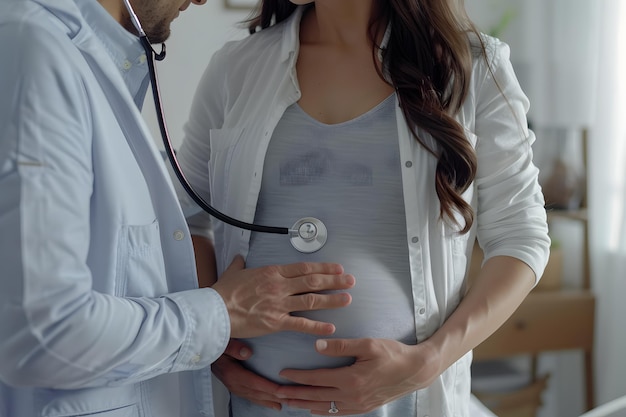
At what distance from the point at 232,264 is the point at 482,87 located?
Answer: 48 cm

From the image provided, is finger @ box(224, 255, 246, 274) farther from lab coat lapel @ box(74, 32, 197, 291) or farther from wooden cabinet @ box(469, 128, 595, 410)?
wooden cabinet @ box(469, 128, 595, 410)

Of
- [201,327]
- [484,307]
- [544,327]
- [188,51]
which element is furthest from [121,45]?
[544,327]

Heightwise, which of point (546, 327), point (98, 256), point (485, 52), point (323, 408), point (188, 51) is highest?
point (485, 52)

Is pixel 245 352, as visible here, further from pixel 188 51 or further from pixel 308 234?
pixel 188 51

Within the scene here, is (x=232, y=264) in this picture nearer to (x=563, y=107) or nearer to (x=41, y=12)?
(x=41, y=12)

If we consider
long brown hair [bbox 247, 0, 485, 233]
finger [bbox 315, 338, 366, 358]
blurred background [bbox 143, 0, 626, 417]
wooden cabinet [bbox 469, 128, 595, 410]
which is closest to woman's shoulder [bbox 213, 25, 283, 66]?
long brown hair [bbox 247, 0, 485, 233]

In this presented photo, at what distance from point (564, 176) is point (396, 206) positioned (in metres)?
1.67

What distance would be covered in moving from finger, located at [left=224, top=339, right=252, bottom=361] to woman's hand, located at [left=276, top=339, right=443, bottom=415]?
0.30 ft

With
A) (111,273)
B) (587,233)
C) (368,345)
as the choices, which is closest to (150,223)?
(111,273)

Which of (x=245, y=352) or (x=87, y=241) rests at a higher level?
(x=87, y=241)

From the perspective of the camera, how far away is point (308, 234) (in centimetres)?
108

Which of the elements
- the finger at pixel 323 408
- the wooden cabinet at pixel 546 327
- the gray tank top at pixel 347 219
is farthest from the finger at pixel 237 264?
the wooden cabinet at pixel 546 327

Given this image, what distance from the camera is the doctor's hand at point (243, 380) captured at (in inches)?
42.8

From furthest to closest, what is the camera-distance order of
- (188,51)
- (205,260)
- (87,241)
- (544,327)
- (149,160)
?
(544,327) → (188,51) → (205,260) → (149,160) → (87,241)
